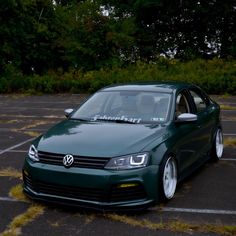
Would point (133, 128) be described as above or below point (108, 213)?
above

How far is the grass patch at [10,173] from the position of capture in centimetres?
787

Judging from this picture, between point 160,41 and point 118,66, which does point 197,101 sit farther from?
point 160,41

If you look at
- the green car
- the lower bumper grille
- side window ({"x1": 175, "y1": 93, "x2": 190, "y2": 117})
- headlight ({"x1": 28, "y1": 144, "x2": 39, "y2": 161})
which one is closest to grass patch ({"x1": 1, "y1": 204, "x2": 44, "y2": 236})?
the green car

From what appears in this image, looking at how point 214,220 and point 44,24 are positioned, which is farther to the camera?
point 44,24

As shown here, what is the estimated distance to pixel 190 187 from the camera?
714 centimetres

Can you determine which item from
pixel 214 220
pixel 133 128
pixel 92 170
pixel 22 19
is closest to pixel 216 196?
pixel 214 220

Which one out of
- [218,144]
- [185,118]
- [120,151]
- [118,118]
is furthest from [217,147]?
[120,151]

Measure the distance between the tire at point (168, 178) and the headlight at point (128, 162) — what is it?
29 centimetres

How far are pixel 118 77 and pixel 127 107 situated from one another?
17.7 meters

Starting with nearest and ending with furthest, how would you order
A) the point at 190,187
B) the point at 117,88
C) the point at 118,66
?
the point at 190,187 < the point at 117,88 < the point at 118,66

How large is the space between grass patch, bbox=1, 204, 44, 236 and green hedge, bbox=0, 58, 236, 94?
16.9 metres

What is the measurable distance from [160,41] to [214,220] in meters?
34.4

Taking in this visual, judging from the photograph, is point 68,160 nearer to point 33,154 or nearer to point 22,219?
point 33,154

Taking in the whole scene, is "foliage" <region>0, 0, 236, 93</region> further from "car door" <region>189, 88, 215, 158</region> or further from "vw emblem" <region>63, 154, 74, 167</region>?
"vw emblem" <region>63, 154, 74, 167</region>
